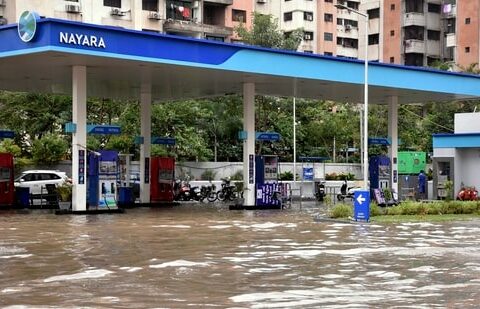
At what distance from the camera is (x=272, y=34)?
51.3 m

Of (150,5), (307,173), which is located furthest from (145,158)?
(150,5)

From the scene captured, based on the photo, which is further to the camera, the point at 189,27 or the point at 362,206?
the point at 189,27

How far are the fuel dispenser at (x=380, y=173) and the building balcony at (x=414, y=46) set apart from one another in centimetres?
4731

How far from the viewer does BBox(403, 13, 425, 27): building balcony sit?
269 ft

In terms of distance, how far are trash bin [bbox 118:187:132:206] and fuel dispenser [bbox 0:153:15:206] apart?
180 inches

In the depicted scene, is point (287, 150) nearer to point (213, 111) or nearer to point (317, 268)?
point (213, 111)

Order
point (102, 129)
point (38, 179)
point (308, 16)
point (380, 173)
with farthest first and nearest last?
point (308, 16) < point (38, 179) < point (380, 173) < point (102, 129)

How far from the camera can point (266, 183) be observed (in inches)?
1297

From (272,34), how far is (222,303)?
4248 cm

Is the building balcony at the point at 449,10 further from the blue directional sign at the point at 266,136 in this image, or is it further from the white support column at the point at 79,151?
the white support column at the point at 79,151

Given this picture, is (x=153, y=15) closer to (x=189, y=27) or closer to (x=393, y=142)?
(x=189, y=27)

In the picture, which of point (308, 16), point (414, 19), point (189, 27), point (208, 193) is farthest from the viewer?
point (308, 16)

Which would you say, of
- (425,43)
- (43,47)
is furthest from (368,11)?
(43,47)

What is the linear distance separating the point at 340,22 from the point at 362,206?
6618cm
